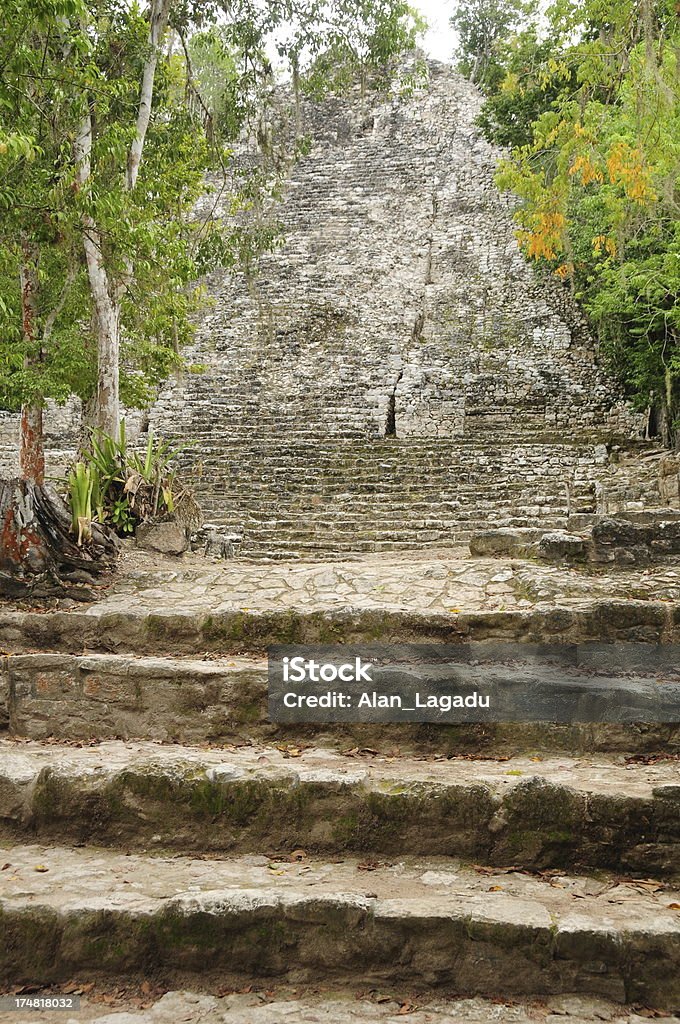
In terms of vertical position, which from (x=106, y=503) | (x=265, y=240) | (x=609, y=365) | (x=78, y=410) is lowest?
(x=106, y=503)

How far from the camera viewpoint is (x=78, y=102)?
5.92 meters

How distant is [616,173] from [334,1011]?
19.0 feet

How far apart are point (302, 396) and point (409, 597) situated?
9066 mm

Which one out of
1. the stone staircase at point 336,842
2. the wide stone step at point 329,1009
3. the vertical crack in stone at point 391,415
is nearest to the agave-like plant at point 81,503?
the stone staircase at point 336,842

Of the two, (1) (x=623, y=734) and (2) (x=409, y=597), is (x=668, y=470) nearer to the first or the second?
(2) (x=409, y=597)

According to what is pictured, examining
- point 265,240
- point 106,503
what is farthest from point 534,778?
point 265,240

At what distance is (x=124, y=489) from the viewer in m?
6.24

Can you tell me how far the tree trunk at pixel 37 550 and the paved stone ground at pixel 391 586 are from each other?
0.78ft

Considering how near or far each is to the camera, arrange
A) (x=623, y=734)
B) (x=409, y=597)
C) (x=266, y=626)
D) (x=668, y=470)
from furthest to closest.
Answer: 1. (x=668, y=470)
2. (x=409, y=597)
3. (x=266, y=626)
4. (x=623, y=734)

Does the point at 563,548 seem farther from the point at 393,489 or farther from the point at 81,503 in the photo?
the point at 393,489

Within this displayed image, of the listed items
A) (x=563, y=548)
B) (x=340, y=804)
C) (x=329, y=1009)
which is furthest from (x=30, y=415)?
(x=329, y=1009)

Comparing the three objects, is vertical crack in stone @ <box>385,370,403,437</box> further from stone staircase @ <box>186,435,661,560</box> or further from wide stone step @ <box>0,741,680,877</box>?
wide stone step @ <box>0,741,680,877</box>

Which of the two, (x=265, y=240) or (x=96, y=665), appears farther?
(x=265, y=240)

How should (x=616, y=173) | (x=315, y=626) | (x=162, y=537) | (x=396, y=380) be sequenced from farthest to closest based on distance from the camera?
1. (x=396, y=380)
2. (x=162, y=537)
3. (x=616, y=173)
4. (x=315, y=626)
